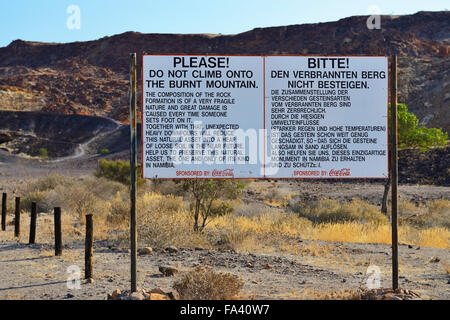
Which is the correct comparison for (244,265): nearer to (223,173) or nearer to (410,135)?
(223,173)

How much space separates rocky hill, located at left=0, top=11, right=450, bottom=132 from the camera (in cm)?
5581

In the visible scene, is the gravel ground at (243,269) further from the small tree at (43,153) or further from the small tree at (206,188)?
the small tree at (43,153)

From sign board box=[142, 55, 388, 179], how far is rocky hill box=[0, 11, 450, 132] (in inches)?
1712

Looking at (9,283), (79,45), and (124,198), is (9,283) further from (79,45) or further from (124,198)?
(79,45)

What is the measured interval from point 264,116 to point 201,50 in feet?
300

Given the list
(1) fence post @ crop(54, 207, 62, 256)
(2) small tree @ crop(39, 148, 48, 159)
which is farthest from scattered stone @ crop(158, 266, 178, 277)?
(2) small tree @ crop(39, 148, 48, 159)

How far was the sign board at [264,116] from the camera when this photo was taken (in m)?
6.72

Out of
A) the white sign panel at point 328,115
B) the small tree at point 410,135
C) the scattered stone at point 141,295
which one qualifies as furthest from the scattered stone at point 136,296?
the small tree at point 410,135

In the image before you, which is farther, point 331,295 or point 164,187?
point 164,187

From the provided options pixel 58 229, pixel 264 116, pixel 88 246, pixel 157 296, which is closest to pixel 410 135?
pixel 264 116

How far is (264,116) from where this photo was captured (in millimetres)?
6875

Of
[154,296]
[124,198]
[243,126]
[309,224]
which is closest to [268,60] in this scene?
[243,126]

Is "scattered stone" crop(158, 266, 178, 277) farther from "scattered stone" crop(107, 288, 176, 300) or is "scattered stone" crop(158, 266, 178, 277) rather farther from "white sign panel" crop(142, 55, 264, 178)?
"white sign panel" crop(142, 55, 264, 178)

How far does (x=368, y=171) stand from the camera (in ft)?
22.4
